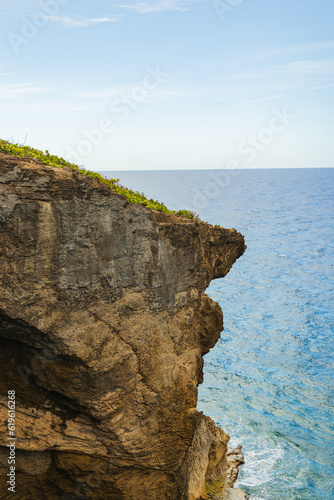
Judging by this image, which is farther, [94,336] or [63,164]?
[63,164]

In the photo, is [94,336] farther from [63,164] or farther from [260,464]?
[260,464]

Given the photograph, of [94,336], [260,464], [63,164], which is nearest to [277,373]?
[260,464]

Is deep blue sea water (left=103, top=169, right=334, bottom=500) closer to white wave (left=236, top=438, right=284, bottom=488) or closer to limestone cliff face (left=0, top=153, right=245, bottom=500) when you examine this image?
white wave (left=236, top=438, right=284, bottom=488)

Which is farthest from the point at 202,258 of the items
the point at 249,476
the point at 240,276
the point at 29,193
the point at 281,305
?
the point at 240,276

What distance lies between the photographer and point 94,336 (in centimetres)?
1047

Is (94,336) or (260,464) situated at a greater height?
(94,336)

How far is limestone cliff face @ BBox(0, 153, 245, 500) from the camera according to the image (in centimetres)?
980

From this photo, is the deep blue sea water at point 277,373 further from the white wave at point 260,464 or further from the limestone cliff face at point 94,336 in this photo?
the limestone cliff face at point 94,336

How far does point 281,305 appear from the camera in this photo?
37.2 metres

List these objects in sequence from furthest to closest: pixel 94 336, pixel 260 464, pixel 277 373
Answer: pixel 277 373 < pixel 260 464 < pixel 94 336

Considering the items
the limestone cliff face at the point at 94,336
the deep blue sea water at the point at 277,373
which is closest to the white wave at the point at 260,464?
the deep blue sea water at the point at 277,373

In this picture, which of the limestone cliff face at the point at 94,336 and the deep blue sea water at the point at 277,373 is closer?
the limestone cliff face at the point at 94,336

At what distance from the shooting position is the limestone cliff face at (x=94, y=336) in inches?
386

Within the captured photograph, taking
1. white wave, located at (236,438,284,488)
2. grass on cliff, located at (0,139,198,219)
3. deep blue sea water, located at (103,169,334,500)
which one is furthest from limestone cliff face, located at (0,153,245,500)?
deep blue sea water, located at (103,169,334,500)
